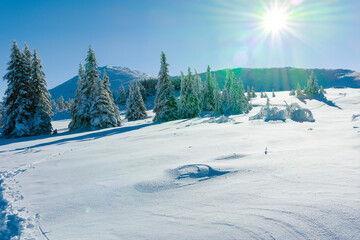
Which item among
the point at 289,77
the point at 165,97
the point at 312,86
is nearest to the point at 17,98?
the point at 165,97

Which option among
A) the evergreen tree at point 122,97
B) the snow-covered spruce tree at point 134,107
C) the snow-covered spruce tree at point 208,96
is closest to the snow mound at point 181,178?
the snow-covered spruce tree at point 208,96

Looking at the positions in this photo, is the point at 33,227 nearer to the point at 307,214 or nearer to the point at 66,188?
the point at 66,188

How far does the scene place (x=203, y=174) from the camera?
4.04 metres

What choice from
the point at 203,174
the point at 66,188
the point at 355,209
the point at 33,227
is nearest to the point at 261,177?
the point at 203,174

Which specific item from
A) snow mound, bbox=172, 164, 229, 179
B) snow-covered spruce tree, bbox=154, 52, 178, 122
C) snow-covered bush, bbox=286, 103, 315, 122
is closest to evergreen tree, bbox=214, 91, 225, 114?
snow-covered spruce tree, bbox=154, 52, 178, 122

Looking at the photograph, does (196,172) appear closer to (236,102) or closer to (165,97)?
(165,97)

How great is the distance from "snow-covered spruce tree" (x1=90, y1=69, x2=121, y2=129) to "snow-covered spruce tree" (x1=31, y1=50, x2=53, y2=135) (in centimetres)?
472

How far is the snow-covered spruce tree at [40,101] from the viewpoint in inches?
841

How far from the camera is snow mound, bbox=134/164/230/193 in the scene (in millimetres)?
3650

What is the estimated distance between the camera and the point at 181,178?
394 cm

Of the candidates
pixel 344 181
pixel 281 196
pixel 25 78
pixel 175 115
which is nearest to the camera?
pixel 281 196

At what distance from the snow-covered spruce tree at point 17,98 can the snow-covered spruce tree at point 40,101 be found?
523 millimetres

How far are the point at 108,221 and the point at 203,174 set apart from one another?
2016 mm

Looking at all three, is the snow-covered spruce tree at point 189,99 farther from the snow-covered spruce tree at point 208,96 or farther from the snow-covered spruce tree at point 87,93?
the snow-covered spruce tree at point 87,93
